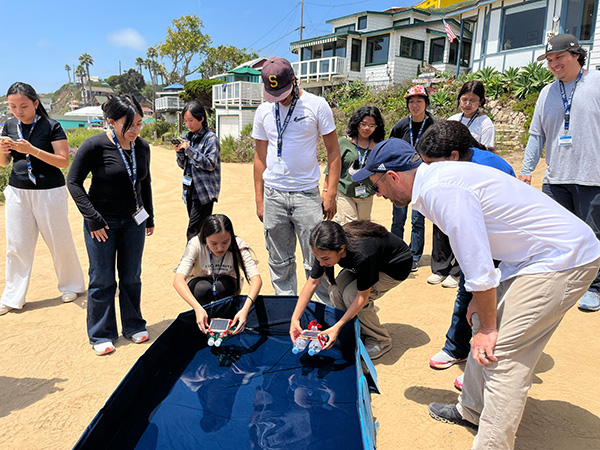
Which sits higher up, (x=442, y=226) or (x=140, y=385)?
(x=442, y=226)

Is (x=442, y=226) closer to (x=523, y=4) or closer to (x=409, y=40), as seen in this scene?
(x=523, y=4)

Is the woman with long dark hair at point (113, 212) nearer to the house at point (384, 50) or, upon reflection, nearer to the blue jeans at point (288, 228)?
the blue jeans at point (288, 228)

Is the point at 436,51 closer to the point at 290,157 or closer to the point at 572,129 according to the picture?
the point at 572,129

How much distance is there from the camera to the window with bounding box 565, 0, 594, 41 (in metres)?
13.6

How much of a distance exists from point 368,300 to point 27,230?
300 centimetres

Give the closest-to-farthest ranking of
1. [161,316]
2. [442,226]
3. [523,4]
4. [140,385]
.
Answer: [442,226] → [140,385] → [161,316] → [523,4]

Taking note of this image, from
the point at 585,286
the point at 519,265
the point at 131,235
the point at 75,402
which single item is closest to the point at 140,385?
the point at 75,402

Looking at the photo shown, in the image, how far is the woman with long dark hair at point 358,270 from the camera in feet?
8.70

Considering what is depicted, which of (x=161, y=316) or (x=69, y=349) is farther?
(x=161, y=316)

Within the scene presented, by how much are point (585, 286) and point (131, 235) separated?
2.80 metres

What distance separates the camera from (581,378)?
265cm

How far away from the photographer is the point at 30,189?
3.67 m

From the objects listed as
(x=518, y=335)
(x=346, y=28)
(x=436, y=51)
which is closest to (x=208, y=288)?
(x=518, y=335)

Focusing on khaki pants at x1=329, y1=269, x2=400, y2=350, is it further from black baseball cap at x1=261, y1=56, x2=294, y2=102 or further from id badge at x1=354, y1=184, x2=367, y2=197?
black baseball cap at x1=261, y1=56, x2=294, y2=102
